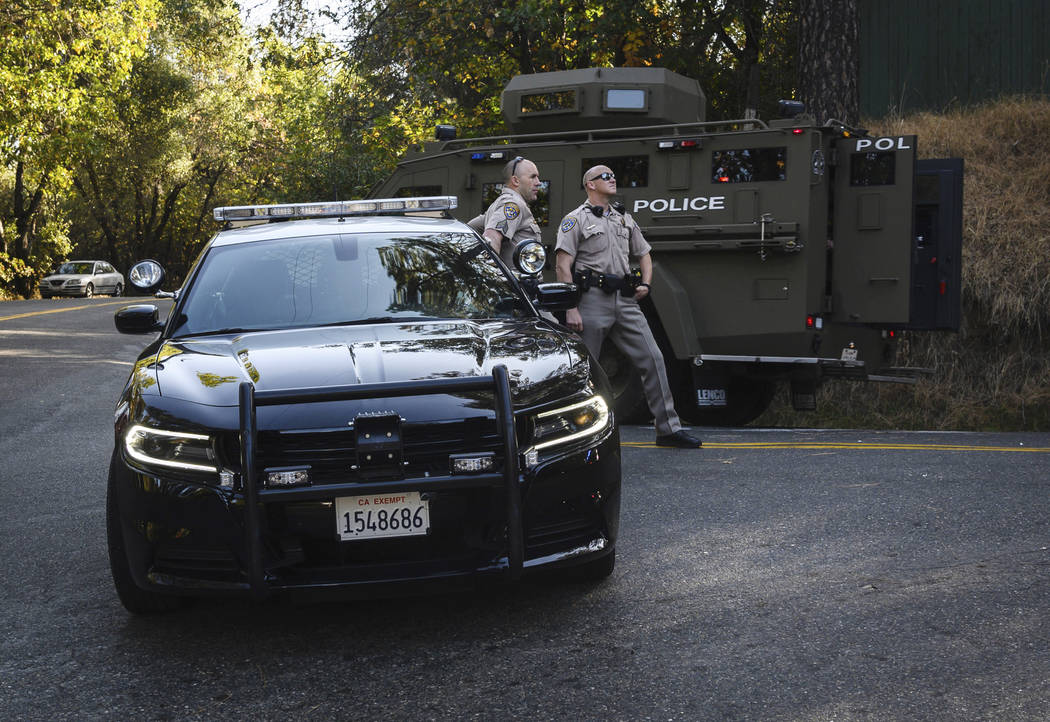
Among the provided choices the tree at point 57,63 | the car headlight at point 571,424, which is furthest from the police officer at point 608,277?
the tree at point 57,63

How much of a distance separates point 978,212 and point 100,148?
25.5 metres

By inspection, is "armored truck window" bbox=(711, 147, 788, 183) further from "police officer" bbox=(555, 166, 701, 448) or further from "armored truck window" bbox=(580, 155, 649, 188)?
"police officer" bbox=(555, 166, 701, 448)

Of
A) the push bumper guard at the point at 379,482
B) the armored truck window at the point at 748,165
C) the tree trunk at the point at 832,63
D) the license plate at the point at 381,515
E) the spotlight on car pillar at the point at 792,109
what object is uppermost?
the tree trunk at the point at 832,63

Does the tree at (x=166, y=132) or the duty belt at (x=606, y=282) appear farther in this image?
the tree at (x=166, y=132)

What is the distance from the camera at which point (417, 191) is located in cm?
1083

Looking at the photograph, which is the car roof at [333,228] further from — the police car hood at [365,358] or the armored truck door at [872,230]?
the armored truck door at [872,230]

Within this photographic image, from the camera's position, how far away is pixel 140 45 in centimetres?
2973

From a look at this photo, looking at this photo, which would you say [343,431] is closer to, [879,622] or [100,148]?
[879,622]

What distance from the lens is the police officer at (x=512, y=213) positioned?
27.5 ft

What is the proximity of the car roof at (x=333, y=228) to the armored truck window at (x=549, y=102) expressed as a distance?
16.5ft

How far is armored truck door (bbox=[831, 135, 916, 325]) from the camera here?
9109mm

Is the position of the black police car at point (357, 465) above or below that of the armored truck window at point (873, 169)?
below

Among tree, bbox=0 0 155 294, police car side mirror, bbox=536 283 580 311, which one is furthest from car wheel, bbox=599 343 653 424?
tree, bbox=0 0 155 294

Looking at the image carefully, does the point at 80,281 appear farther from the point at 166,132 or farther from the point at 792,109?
the point at 792,109
